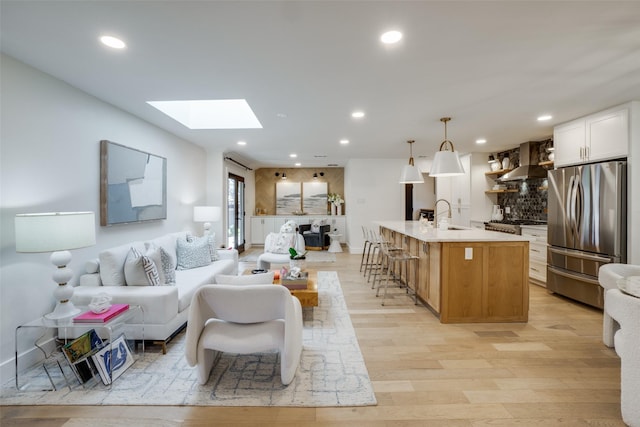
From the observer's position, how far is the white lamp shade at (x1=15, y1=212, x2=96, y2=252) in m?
2.00

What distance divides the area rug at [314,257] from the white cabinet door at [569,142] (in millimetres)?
4358

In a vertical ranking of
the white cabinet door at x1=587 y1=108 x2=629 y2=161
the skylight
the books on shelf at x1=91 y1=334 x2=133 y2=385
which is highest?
the skylight

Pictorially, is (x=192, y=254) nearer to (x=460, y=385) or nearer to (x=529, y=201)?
(x=460, y=385)

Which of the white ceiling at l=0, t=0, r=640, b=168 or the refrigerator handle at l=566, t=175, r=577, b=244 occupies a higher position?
the white ceiling at l=0, t=0, r=640, b=168

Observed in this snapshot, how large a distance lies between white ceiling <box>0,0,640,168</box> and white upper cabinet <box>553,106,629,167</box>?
0.51ft

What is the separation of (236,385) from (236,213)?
5.77 metres

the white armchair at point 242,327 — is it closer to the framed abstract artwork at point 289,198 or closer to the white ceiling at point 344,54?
the white ceiling at point 344,54

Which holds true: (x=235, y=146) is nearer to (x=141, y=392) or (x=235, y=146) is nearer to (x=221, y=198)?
(x=221, y=198)

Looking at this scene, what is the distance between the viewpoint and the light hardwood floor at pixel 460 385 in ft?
5.91

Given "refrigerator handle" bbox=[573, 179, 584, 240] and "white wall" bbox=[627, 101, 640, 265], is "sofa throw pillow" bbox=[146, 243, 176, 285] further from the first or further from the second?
"white wall" bbox=[627, 101, 640, 265]

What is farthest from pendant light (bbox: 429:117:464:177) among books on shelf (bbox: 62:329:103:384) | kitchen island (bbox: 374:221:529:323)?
books on shelf (bbox: 62:329:103:384)

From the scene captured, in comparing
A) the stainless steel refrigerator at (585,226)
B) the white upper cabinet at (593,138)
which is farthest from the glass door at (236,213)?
the white upper cabinet at (593,138)

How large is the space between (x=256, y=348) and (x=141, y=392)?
2.82 feet

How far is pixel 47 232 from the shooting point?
6.66 ft
